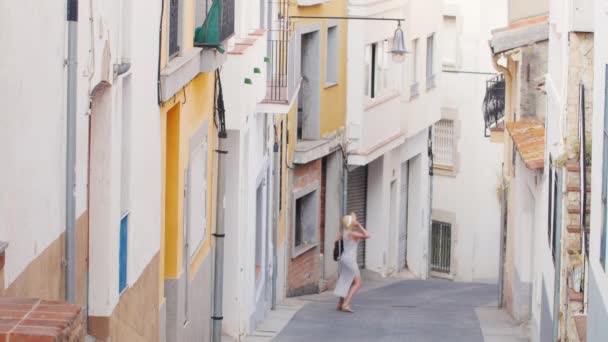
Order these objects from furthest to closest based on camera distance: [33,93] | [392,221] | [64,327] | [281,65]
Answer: [392,221] < [281,65] < [33,93] < [64,327]

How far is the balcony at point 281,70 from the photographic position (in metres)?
21.1

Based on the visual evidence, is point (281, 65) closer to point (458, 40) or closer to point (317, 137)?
point (317, 137)

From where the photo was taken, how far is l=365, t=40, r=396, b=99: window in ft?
98.9

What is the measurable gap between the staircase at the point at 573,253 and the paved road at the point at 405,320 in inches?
232

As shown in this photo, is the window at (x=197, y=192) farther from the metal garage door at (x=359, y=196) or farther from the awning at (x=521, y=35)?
the metal garage door at (x=359, y=196)

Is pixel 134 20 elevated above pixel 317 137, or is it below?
above

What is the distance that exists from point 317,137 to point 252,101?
29.9 feet

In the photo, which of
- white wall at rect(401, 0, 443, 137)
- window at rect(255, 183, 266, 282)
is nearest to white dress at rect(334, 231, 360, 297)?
window at rect(255, 183, 266, 282)

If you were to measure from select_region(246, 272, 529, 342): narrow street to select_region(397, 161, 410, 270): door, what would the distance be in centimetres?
564

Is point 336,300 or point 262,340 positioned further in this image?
point 336,300

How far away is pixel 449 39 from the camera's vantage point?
38531 millimetres

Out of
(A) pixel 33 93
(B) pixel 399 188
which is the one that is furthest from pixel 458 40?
(A) pixel 33 93

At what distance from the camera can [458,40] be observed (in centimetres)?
3800

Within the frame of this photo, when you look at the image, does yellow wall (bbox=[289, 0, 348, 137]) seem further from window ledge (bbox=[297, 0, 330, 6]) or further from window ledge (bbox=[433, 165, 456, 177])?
window ledge (bbox=[433, 165, 456, 177])
